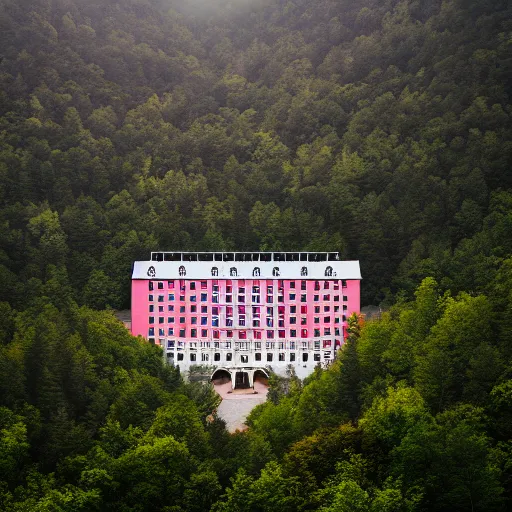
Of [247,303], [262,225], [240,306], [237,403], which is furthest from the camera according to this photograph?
[262,225]

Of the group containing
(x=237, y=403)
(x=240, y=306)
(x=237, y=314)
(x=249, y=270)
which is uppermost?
(x=249, y=270)

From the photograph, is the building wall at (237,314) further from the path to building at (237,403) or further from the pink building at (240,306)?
the path to building at (237,403)

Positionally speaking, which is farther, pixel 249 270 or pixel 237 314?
pixel 237 314

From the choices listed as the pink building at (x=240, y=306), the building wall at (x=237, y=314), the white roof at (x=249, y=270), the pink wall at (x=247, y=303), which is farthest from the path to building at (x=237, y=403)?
the white roof at (x=249, y=270)

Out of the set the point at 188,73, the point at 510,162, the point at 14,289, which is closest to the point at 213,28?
the point at 188,73

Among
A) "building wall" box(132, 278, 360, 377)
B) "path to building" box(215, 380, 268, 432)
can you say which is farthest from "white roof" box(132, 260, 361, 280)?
"path to building" box(215, 380, 268, 432)

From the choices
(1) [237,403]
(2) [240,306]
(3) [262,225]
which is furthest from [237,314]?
(3) [262,225]

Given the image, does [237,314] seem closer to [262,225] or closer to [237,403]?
[237,403]
